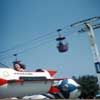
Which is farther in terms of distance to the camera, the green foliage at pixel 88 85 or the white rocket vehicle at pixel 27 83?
the green foliage at pixel 88 85

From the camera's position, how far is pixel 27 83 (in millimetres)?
14961

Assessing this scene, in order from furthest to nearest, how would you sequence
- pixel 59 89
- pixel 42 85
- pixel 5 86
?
pixel 59 89, pixel 42 85, pixel 5 86

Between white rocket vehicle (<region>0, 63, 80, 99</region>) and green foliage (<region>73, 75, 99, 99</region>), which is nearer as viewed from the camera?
white rocket vehicle (<region>0, 63, 80, 99</region>)

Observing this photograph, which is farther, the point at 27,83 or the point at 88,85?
the point at 88,85

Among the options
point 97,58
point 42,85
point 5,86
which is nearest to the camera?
point 5,86

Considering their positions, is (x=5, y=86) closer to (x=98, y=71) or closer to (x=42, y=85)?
(x=42, y=85)

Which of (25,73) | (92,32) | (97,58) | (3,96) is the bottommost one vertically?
(3,96)

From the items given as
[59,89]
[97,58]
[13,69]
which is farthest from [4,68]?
[97,58]

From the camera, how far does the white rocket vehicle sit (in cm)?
1432

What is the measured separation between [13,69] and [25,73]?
1.92 feet

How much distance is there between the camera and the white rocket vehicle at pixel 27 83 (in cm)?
1432

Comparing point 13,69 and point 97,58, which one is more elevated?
point 97,58

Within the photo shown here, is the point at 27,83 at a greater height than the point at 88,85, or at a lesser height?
lesser

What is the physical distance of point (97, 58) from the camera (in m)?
39.7
